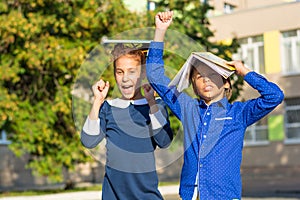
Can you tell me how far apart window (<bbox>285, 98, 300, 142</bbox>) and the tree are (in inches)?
629

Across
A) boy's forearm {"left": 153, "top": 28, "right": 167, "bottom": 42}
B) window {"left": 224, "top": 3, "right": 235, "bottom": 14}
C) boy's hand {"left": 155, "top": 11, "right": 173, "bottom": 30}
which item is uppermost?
window {"left": 224, "top": 3, "right": 235, "bottom": 14}

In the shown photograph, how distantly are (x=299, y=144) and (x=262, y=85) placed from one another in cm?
2750

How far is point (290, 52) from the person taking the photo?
30781mm

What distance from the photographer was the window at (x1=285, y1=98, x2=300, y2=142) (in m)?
30.2

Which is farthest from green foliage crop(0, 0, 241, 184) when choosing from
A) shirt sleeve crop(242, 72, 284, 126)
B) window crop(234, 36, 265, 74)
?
window crop(234, 36, 265, 74)

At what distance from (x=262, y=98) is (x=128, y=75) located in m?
0.79

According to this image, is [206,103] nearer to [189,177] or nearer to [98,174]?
[189,177]

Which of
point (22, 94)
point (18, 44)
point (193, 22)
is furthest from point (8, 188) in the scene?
point (193, 22)

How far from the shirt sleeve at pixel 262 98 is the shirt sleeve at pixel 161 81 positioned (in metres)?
0.39

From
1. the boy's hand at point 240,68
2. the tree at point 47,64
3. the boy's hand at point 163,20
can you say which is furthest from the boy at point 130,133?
the tree at point 47,64

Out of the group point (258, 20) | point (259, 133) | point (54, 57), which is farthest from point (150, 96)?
point (258, 20)

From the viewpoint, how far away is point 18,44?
15750mm

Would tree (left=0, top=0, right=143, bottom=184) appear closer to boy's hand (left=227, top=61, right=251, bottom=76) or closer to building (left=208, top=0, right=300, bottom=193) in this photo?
boy's hand (left=227, top=61, right=251, bottom=76)

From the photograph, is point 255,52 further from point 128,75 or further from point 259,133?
point 128,75
